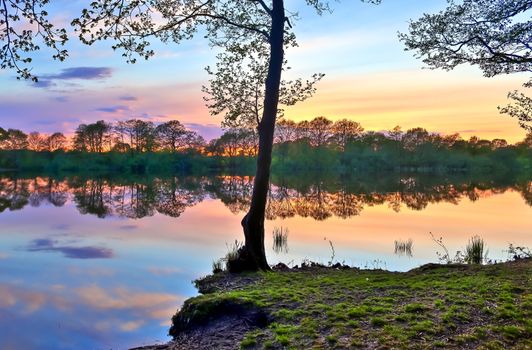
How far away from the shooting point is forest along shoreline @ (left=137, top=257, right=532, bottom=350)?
18.5 feet

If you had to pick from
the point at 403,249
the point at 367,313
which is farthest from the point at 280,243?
the point at 367,313

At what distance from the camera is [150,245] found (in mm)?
18484

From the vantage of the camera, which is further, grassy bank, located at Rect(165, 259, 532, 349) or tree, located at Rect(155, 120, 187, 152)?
tree, located at Rect(155, 120, 187, 152)

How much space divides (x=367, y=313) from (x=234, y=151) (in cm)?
9376

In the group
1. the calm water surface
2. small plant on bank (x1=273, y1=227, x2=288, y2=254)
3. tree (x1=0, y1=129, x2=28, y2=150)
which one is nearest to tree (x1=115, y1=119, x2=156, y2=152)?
tree (x1=0, y1=129, x2=28, y2=150)

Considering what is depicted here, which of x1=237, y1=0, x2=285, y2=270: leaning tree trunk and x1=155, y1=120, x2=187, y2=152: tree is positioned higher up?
x1=155, y1=120, x2=187, y2=152: tree

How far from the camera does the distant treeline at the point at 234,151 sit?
306ft

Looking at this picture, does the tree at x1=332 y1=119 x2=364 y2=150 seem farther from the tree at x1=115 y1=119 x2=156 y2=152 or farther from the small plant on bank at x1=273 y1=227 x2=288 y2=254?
the small plant on bank at x1=273 y1=227 x2=288 y2=254

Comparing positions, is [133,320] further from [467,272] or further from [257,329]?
[467,272]

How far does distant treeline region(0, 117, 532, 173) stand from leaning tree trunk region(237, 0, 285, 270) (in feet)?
243

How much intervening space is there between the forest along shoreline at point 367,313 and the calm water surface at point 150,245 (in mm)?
2018

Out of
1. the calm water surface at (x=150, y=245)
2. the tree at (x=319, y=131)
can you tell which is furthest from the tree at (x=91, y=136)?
the calm water surface at (x=150, y=245)

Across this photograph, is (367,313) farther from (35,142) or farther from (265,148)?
(35,142)

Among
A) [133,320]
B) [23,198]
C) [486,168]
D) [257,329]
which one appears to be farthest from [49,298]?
[486,168]
